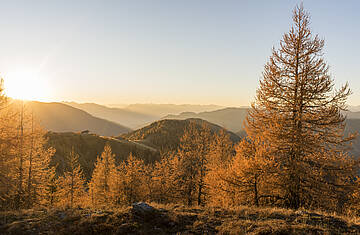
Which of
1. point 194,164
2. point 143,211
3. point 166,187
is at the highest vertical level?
point 143,211

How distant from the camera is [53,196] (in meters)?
24.5

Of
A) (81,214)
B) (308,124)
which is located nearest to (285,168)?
(308,124)

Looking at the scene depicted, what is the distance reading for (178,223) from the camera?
755 centimetres

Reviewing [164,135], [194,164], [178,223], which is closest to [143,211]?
[178,223]

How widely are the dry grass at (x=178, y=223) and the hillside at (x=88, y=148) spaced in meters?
43.9

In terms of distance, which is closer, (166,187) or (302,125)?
(302,125)

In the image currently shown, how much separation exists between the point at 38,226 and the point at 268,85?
42.9 ft

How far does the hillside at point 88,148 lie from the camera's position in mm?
51562

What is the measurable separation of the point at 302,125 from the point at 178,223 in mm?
8718

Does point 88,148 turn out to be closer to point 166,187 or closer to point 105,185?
point 105,185

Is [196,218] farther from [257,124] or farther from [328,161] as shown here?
[328,161]


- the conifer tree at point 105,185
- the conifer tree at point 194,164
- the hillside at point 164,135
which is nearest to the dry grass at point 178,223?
the conifer tree at point 194,164

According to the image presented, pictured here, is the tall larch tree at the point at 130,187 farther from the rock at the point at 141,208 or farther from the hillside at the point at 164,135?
the hillside at the point at 164,135

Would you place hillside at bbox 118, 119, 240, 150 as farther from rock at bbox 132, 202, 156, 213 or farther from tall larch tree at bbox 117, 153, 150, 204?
rock at bbox 132, 202, 156, 213
